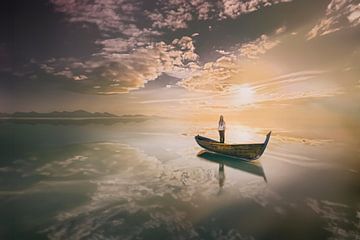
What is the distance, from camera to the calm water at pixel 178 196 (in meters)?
3.88

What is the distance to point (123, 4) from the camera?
8.59m

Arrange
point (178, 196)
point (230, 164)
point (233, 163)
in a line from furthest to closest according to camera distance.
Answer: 1. point (233, 163)
2. point (230, 164)
3. point (178, 196)

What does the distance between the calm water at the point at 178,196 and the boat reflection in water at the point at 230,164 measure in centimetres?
3

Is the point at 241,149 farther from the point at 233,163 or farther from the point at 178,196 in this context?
the point at 178,196

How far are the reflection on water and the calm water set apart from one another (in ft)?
0.11

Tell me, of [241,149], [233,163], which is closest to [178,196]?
[233,163]

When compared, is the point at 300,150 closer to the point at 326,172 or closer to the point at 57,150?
the point at 326,172

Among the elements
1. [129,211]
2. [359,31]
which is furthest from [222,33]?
[129,211]

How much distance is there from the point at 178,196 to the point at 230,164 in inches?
127

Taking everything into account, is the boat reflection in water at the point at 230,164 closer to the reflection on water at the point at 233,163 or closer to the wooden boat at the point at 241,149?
the reflection on water at the point at 233,163

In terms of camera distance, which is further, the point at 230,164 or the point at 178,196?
the point at 230,164

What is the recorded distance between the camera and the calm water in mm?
3879

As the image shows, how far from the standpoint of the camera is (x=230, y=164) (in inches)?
313

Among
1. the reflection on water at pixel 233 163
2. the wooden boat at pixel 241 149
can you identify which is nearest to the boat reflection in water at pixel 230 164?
the reflection on water at pixel 233 163
